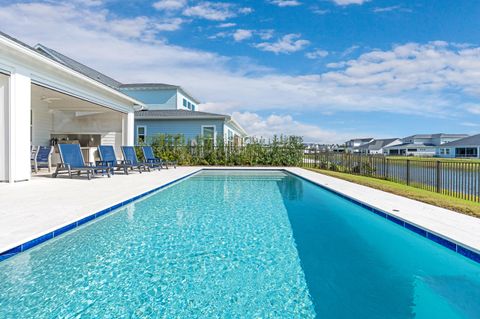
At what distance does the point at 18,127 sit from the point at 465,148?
5460 centimetres

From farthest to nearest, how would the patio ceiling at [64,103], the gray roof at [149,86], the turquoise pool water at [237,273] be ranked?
the gray roof at [149,86] → the patio ceiling at [64,103] → the turquoise pool water at [237,273]

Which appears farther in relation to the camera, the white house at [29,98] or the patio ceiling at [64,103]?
the patio ceiling at [64,103]

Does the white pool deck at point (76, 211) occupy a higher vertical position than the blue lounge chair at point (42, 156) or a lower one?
lower

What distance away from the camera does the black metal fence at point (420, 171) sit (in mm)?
7719

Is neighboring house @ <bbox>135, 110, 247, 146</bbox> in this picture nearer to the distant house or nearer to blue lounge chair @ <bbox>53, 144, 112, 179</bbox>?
blue lounge chair @ <bbox>53, 144, 112, 179</bbox>

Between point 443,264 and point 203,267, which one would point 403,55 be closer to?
point 443,264

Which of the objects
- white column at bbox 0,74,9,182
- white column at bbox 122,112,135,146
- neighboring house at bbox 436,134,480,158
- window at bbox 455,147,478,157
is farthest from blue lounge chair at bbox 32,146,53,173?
window at bbox 455,147,478,157

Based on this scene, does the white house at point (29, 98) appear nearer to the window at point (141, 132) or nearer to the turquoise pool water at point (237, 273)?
the window at point (141, 132)

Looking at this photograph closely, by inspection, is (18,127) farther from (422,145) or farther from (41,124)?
(422,145)

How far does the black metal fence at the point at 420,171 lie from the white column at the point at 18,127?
11.0m

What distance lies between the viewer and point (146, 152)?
13.7 meters

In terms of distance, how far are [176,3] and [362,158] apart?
10.4 metres

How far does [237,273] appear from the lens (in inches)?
118

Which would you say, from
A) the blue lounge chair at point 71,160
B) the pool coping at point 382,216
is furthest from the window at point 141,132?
the pool coping at point 382,216
